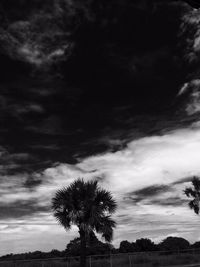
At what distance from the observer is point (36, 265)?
26.1 meters

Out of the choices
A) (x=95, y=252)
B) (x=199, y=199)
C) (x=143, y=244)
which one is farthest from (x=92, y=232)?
(x=143, y=244)

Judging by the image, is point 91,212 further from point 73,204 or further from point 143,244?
point 143,244

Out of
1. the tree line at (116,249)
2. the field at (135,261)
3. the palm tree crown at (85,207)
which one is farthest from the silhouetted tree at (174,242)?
the palm tree crown at (85,207)

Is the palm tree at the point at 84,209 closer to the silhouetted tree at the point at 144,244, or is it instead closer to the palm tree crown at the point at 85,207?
the palm tree crown at the point at 85,207

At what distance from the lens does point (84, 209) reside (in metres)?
23.6

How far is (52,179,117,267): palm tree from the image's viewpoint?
75.7 ft

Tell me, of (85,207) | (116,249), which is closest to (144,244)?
(116,249)

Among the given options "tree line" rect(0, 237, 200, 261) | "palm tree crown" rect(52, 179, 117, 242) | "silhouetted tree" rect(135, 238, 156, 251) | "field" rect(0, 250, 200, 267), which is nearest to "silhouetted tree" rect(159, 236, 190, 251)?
"tree line" rect(0, 237, 200, 261)

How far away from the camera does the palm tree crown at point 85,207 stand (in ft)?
76.1

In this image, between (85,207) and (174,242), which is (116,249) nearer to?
(174,242)

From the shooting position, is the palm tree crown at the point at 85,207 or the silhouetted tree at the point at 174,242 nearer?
the palm tree crown at the point at 85,207

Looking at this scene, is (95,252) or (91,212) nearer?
(91,212)

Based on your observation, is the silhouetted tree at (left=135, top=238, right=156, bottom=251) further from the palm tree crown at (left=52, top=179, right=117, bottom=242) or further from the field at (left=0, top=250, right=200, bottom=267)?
the palm tree crown at (left=52, top=179, right=117, bottom=242)

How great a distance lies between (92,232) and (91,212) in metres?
1.23
